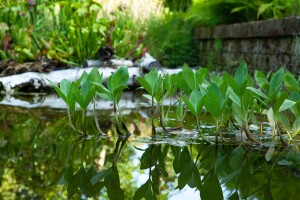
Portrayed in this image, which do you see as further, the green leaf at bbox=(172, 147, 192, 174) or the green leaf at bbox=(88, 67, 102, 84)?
the green leaf at bbox=(88, 67, 102, 84)

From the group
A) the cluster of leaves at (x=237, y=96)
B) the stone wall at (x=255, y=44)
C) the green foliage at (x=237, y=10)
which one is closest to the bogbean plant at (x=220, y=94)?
the cluster of leaves at (x=237, y=96)

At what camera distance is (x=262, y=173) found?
1396 mm

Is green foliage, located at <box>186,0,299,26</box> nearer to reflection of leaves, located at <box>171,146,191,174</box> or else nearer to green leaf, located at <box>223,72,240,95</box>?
green leaf, located at <box>223,72,240,95</box>

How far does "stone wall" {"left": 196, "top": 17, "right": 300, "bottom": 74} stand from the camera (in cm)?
503

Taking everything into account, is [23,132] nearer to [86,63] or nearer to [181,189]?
[181,189]

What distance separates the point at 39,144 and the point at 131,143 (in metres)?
0.36

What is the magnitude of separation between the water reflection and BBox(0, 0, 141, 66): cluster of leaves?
4.49 meters

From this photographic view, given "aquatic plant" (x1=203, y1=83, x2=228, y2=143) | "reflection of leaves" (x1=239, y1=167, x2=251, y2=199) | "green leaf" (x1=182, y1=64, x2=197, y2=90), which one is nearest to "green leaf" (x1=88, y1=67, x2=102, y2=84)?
"green leaf" (x1=182, y1=64, x2=197, y2=90)

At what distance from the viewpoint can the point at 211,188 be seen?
1.21 meters

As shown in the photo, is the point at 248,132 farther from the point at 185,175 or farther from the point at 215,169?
the point at 185,175

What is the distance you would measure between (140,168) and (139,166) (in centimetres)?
3

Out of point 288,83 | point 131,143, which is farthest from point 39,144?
point 288,83

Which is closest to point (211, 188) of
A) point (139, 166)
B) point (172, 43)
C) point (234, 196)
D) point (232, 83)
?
point (234, 196)

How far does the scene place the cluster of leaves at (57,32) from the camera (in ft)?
21.6
